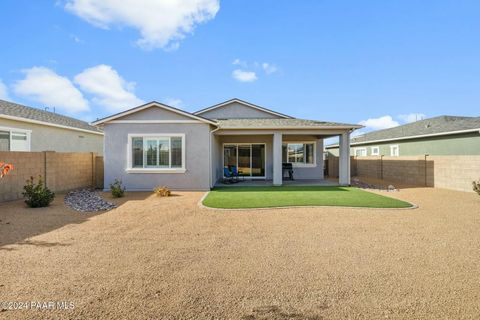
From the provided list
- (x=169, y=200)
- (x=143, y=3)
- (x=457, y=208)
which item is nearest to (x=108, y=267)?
(x=169, y=200)

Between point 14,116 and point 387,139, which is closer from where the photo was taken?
point 14,116

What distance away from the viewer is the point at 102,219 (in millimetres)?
7680

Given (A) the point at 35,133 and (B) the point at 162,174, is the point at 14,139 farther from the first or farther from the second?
(B) the point at 162,174

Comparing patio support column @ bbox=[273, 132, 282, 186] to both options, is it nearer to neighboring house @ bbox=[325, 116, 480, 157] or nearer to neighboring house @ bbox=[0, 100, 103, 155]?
neighboring house @ bbox=[325, 116, 480, 157]

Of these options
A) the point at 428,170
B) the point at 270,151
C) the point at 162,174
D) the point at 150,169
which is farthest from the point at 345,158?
the point at 150,169

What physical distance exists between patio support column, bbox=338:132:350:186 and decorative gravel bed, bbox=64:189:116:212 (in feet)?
39.1

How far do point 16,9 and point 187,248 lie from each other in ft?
37.9

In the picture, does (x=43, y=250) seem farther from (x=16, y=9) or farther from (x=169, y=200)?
(x=16, y=9)

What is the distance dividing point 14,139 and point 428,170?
2329 cm

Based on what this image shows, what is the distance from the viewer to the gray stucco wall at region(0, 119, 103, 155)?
15.0 metres

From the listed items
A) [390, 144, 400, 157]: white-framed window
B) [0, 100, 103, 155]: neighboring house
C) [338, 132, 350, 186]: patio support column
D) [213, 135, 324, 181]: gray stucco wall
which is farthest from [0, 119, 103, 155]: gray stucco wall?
[390, 144, 400, 157]: white-framed window

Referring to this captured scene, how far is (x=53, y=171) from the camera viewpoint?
1206 centimetres

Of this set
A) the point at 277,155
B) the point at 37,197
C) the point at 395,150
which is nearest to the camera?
the point at 37,197

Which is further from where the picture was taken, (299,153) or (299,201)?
(299,153)
